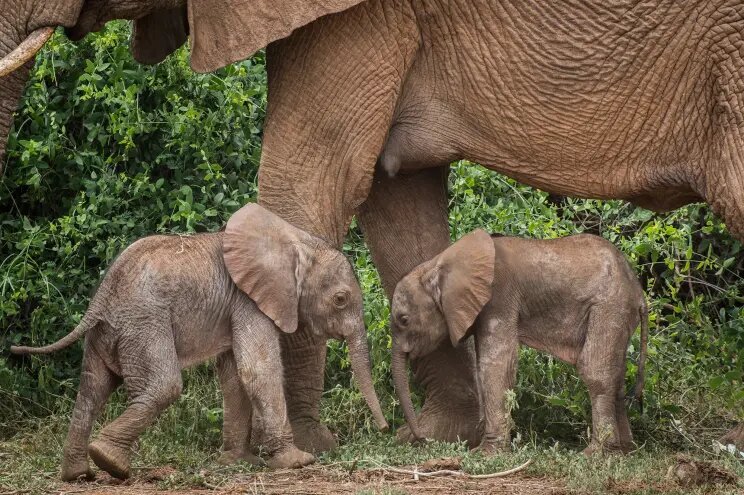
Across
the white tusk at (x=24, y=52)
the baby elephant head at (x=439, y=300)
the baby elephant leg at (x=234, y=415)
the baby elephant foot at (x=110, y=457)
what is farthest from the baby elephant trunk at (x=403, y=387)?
the white tusk at (x=24, y=52)

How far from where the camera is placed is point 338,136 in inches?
A: 270

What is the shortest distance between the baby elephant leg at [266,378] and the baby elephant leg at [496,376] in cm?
79

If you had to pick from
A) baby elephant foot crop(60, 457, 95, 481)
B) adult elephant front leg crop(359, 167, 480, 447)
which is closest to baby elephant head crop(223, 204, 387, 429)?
baby elephant foot crop(60, 457, 95, 481)

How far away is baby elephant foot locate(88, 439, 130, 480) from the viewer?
6117 mm

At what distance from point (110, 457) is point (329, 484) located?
760 mm

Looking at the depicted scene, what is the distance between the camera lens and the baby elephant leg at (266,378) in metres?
6.41

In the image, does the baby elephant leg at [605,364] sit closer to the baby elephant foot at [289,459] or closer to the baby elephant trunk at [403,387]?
the baby elephant trunk at [403,387]

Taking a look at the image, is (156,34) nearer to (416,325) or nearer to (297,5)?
(297,5)

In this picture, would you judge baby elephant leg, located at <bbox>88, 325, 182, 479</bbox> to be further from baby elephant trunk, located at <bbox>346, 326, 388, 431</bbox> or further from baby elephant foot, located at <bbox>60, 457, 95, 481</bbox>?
baby elephant trunk, located at <bbox>346, 326, 388, 431</bbox>

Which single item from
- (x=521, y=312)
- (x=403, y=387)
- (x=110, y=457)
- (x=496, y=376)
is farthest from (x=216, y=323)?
(x=521, y=312)

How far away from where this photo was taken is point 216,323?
648cm

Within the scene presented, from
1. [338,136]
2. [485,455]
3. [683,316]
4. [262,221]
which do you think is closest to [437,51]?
[338,136]

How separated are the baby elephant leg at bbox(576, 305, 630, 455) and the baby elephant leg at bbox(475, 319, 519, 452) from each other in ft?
0.95

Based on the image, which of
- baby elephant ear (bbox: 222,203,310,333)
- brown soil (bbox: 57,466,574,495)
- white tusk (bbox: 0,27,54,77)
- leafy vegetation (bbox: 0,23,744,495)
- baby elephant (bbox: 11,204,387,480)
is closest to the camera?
brown soil (bbox: 57,466,574,495)
